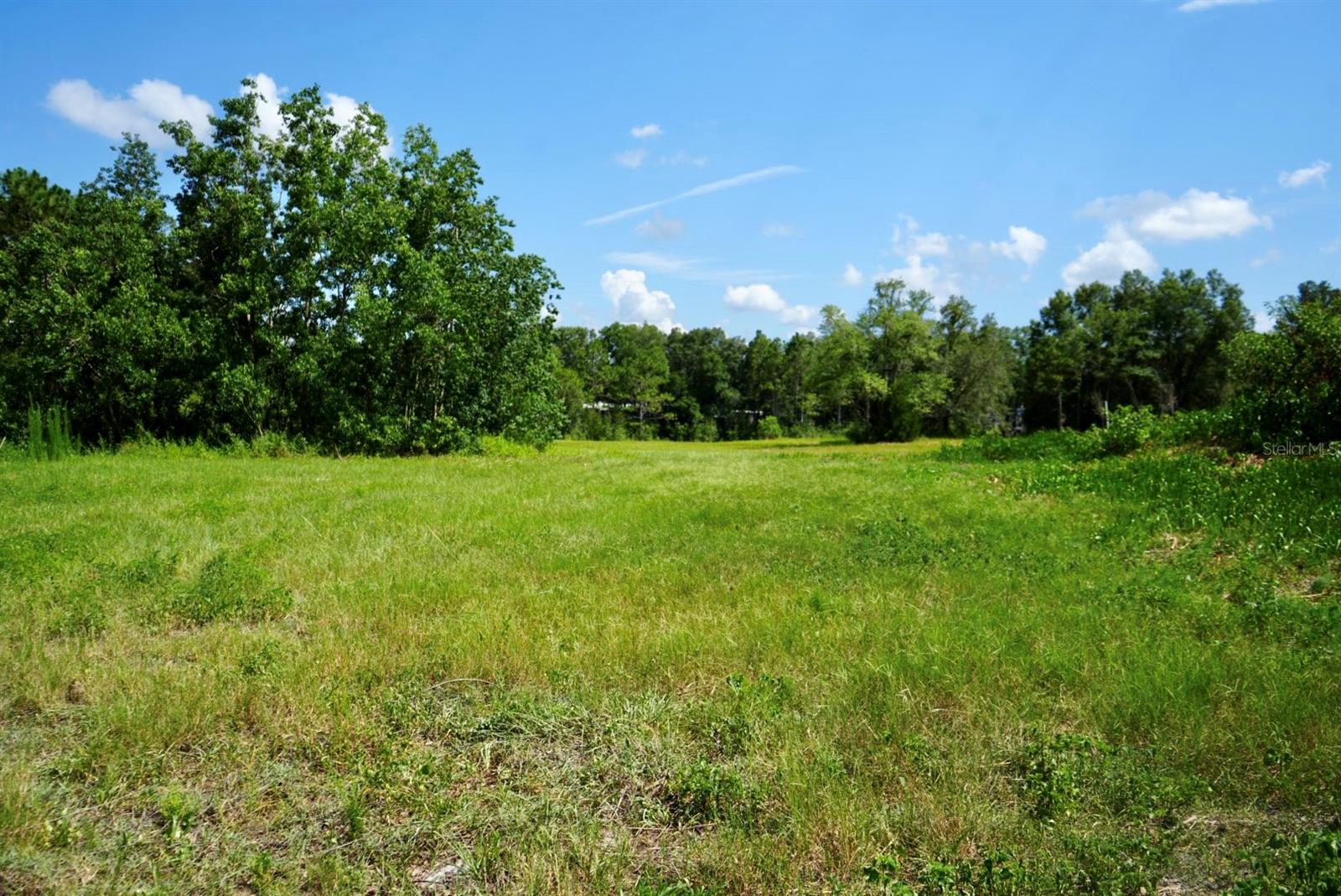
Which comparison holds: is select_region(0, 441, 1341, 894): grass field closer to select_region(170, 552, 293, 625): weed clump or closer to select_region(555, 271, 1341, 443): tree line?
select_region(170, 552, 293, 625): weed clump

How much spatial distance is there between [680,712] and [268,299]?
84.0ft

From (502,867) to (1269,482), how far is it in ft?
36.6

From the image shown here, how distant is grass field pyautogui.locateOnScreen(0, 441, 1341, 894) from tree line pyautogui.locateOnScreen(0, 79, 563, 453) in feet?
57.9

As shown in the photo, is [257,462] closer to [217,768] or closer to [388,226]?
[388,226]

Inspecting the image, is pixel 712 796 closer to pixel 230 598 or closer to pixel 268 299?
pixel 230 598

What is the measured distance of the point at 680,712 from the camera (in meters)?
4.10

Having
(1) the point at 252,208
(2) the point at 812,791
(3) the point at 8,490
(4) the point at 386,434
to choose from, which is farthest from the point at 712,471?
(1) the point at 252,208

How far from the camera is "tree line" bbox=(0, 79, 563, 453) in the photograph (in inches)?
924

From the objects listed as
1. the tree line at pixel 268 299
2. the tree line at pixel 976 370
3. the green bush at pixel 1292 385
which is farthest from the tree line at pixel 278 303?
the tree line at pixel 976 370

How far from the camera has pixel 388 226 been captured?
26.0 m

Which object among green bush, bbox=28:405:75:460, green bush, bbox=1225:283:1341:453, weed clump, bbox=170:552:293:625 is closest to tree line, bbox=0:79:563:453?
green bush, bbox=28:405:75:460

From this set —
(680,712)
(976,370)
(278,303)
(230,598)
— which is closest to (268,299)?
(278,303)

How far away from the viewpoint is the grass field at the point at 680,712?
2.88 metres

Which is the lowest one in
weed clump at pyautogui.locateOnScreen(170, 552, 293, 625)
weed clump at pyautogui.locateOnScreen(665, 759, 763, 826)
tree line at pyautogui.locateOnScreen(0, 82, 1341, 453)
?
weed clump at pyautogui.locateOnScreen(665, 759, 763, 826)
